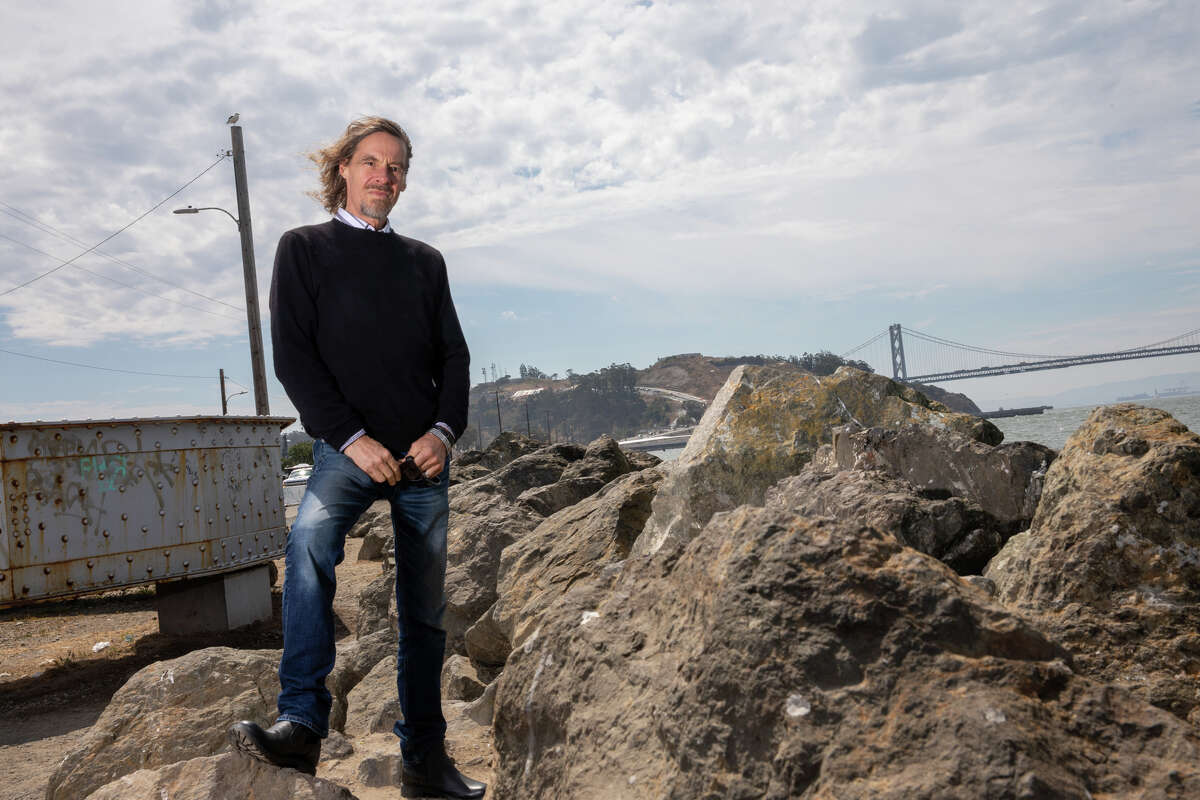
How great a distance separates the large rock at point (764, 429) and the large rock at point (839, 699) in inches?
82.7

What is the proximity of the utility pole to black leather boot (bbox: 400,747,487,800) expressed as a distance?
14.5 m

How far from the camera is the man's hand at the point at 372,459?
8.86 feet

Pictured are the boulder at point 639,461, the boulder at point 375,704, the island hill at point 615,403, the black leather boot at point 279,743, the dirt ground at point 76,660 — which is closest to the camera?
the black leather boot at point 279,743

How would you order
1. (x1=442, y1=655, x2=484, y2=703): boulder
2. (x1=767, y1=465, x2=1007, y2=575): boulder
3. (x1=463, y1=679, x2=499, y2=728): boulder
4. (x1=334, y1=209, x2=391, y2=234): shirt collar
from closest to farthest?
(x1=334, y1=209, x2=391, y2=234): shirt collar, (x1=767, y1=465, x2=1007, y2=575): boulder, (x1=463, y1=679, x2=499, y2=728): boulder, (x1=442, y1=655, x2=484, y2=703): boulder

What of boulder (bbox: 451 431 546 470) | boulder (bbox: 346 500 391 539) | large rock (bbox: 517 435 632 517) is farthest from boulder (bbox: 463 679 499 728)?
boulder (bbox: 451 431 546 470)

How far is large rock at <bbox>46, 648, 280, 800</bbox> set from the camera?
365 centimetres

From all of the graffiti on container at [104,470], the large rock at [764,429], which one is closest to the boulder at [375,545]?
the graffiti on container at [104,470]

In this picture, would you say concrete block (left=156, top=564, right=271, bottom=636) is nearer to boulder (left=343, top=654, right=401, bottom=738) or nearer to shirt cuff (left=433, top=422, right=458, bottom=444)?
boulder (left=343, top=654, right=401, bottom=738)

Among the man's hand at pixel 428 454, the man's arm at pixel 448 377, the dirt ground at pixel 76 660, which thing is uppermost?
the man's arm at pixel 448 377

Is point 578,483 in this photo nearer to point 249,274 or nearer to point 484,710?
point 484,710

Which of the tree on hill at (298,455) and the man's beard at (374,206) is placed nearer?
the man's beard at (374,206)

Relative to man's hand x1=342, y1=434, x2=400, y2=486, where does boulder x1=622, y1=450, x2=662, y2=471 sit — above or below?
below

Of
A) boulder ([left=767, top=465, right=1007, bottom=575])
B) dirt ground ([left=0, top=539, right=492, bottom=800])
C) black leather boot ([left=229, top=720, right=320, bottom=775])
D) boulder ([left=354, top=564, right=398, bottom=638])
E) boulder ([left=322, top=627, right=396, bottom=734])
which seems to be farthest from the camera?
boulder ([left=354, top=564, right=398, bottom=638])

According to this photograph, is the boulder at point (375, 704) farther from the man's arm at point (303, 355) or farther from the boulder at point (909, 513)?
the boulder at point (909, 513)
